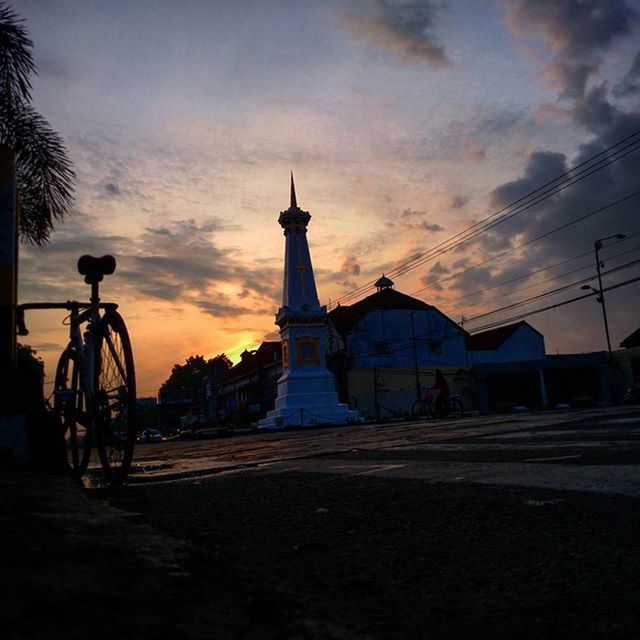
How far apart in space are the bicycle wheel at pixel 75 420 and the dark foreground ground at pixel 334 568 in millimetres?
1575

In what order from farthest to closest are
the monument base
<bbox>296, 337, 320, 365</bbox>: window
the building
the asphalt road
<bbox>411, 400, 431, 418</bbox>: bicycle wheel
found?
the building < <bbox>296, 337, 320, 365</bbox>: window < the monument base < <bbox>411, 400, 431, 418</bbox>: bicycle wheel < the asphalt road

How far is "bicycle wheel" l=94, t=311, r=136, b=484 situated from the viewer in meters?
4.13

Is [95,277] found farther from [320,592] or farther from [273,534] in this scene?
[320,592]

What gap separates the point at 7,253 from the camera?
158 inches

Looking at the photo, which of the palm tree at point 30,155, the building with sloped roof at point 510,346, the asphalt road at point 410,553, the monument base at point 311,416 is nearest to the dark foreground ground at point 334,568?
the asphalt road at point 410,553

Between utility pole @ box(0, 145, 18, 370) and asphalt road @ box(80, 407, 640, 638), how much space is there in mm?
1303

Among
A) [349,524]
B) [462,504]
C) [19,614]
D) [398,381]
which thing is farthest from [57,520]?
[398,381]

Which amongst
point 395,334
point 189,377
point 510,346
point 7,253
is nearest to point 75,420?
point 7,253

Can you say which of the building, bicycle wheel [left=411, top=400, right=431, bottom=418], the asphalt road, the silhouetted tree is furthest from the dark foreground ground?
the silhouetted tree

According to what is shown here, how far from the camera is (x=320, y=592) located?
4.91ft

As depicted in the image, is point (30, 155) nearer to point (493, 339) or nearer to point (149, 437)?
point (149, 437)

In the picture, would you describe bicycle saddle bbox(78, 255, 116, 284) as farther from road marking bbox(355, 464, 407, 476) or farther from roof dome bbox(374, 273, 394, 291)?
roof dome bbox(374, 273, 394, 291)

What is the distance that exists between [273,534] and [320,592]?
811 millimetres

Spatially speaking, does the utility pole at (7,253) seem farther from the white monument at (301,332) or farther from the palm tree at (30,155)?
the white monument at (301,332)
